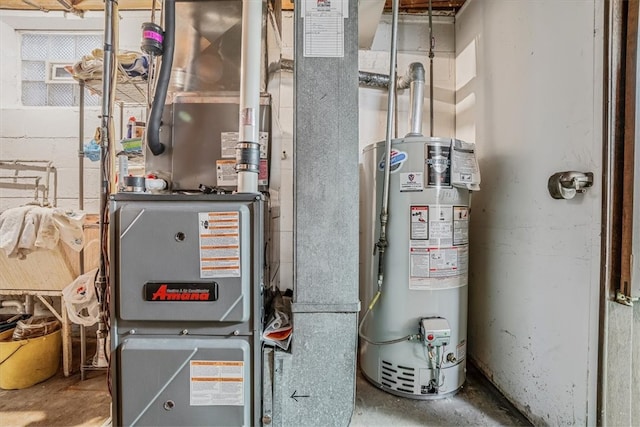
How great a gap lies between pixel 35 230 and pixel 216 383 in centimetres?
161

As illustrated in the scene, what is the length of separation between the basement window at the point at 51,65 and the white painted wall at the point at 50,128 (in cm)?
10

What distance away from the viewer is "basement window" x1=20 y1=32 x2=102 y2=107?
239 cm

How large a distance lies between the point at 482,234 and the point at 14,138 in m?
3.41

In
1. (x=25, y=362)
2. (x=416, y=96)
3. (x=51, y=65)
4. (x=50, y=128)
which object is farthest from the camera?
(x=51, y=65)

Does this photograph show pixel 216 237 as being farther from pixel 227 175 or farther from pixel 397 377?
pixel 397 377

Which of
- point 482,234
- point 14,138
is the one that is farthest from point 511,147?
point 14,138

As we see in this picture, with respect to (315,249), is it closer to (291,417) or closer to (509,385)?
(291,417)

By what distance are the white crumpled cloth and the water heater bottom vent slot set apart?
195 cm

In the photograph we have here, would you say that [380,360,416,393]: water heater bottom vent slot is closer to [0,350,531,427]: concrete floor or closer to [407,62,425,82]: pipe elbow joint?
[0,350,531,427]: concrete floor

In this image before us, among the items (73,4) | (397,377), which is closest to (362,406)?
(397,377)

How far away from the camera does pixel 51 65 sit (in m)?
2.40

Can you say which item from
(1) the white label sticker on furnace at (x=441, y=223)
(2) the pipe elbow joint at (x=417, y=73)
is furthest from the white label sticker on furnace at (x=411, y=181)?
(2) the pipe elbow joint at (x=417, y=73)

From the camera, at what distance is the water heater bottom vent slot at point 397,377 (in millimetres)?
1463

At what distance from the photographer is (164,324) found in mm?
1051
